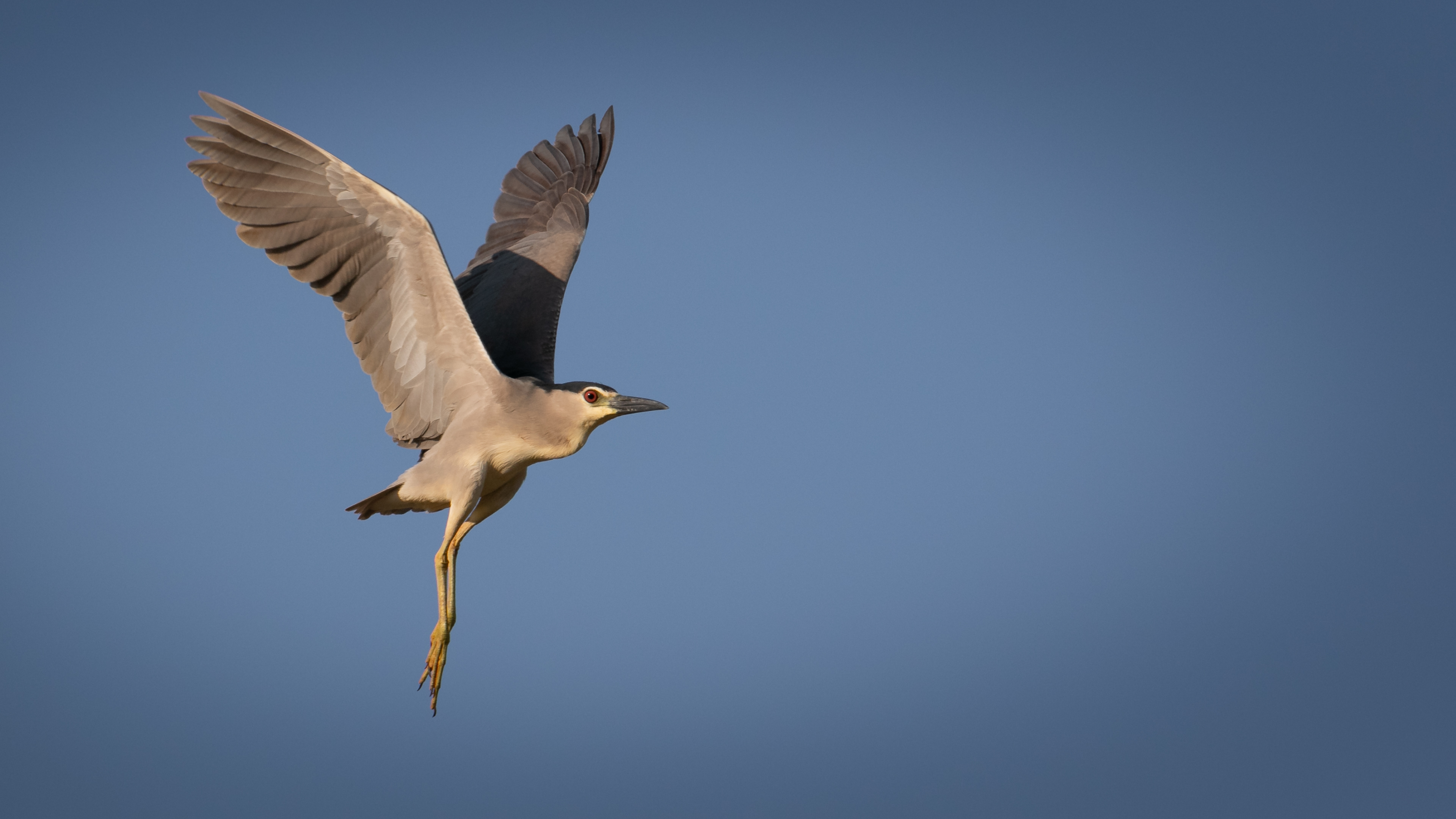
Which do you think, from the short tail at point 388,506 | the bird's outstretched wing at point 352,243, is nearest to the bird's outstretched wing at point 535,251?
the bird's outstretched wing at point 352,243

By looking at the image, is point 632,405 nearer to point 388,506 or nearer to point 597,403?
point 597,403

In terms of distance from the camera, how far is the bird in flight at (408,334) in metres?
11.0

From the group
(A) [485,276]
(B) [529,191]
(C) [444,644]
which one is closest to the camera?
(C) [444,644]

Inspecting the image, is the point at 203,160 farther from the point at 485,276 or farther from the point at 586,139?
the point at 586,139

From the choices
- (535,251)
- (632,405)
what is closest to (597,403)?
(632,405)

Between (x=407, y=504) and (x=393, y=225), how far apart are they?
2.41 meters

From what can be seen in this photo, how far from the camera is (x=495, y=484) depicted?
38.7ft

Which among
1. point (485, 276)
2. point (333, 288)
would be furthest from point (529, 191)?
point (333, 288)

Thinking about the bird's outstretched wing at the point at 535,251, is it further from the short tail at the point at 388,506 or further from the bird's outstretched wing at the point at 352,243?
the short tail at the point at 388,506

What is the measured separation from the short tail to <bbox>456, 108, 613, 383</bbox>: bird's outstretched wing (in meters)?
1.36

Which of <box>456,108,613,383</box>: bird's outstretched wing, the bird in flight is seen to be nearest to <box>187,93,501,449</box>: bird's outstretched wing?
the bird in flight

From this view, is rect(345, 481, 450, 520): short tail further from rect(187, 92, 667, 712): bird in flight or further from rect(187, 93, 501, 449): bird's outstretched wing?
rect(187, 93, 501, 449): bird's outstretched wing

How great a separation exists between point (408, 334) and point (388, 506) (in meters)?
1.50

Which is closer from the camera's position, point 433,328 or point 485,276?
point 433,328
